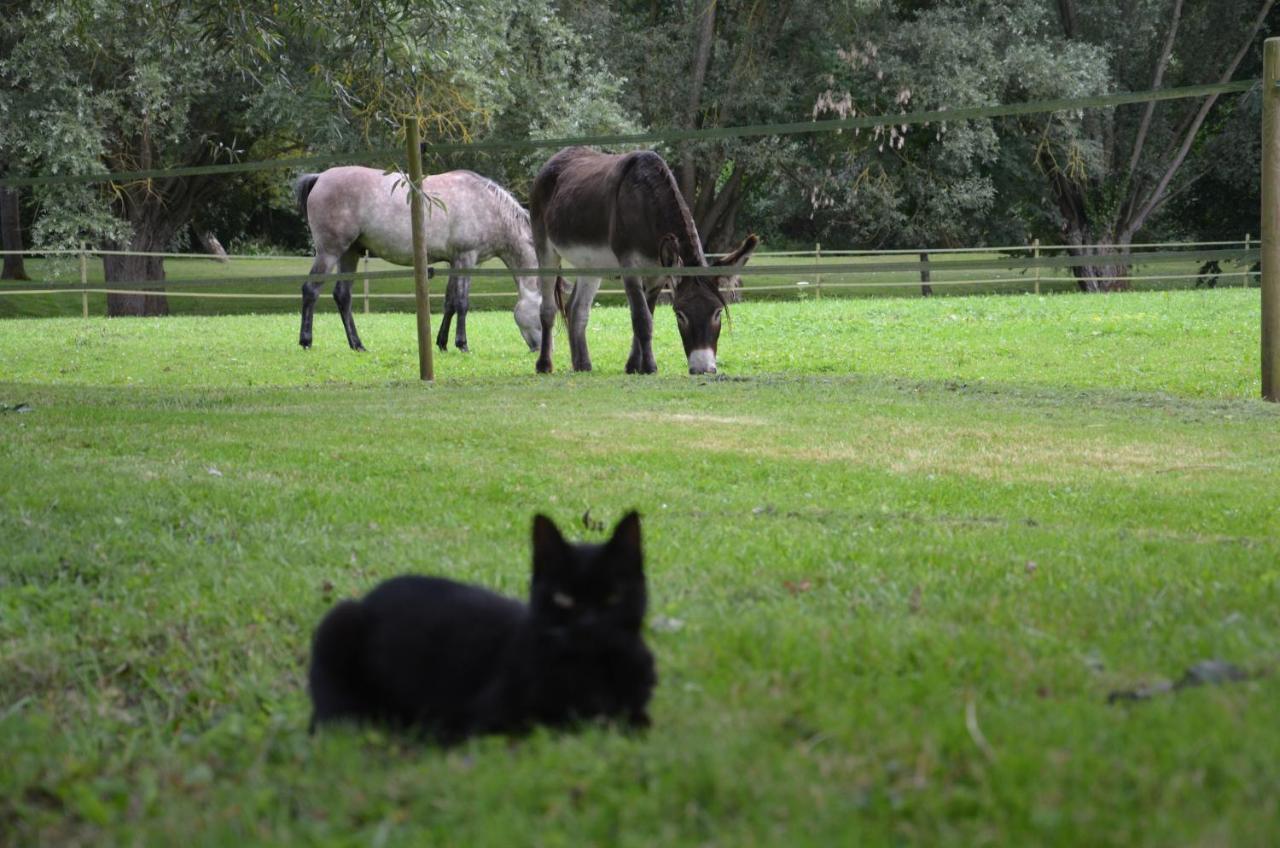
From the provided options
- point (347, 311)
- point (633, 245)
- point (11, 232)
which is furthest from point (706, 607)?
point (11, 232)

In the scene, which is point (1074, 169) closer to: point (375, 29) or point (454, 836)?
point (375, 29)

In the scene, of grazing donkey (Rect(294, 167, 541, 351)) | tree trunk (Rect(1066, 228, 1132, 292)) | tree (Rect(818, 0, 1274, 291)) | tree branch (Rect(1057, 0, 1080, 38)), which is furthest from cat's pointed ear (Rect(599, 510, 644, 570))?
tree branch (Rect(1057, 0, 1080, 38))

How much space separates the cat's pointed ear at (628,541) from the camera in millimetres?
2488

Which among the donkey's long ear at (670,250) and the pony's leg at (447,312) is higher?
the donkey's long ear at (670,250)

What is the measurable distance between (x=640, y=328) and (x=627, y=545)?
32.8 ft

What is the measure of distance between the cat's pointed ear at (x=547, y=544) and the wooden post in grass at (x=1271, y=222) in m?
7.58

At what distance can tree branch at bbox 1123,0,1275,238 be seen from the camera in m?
32.0

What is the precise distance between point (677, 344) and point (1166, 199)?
24.4m

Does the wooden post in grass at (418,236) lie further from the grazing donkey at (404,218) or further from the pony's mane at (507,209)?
the pony's mane at (507,209)

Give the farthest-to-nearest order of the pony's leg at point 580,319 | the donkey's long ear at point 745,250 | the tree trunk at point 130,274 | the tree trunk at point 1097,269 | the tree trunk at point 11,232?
1. the tree trunk at point 11,232
2. the tree trunk at point 1097,269
3. the tree trunk at point 130,274
4. the pony's leg at point 580,319
5. the donkey's long ear at point 745,250

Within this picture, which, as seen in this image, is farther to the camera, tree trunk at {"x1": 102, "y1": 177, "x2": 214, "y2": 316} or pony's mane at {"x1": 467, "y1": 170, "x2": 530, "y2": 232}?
tree trunk at {"x1": 102, "y1": 177, "x2": 214, "y2": 316}

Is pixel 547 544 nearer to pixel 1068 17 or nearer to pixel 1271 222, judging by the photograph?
pixel 1271 222

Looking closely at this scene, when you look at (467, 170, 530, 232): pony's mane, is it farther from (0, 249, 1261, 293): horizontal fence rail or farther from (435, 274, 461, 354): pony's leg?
(0, 249, 1261, 293): horizontal fence rail

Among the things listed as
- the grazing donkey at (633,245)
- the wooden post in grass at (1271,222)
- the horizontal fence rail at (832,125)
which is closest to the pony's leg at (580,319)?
the grazing donkey at (633,245)
